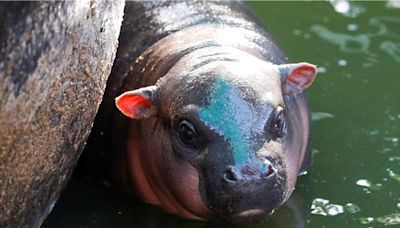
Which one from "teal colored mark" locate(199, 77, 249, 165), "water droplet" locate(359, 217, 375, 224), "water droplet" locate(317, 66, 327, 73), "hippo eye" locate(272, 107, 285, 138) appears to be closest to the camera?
"teal colored mark" locate(199, 77, 249, 165)

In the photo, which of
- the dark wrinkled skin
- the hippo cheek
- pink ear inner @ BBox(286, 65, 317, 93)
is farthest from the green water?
the dark wrinkled skin

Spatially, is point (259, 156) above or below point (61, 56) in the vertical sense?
below

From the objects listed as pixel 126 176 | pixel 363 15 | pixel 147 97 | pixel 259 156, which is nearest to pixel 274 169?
pixel 259 156

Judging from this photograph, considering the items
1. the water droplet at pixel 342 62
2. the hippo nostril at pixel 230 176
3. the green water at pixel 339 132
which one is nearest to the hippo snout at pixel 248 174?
the hippo nostril at pixel 230 176

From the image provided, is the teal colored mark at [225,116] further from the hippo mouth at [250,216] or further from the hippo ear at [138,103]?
the hippo ear at [138,103]

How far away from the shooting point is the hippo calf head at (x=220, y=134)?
471 cm

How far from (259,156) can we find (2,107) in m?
1.33

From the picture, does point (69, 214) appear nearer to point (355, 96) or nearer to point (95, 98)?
point (95, 98)

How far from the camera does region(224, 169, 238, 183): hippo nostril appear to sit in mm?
4652

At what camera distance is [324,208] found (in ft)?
17.9

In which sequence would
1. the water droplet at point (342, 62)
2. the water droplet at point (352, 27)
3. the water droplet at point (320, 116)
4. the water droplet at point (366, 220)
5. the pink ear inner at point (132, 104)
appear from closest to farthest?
the pink ear inner at point (132, 104) < the water droplet at point (366, 220) < the water droplet at point (320, 116) < the water droplet at point (342, 62) < the water droplet at point (352, 27)

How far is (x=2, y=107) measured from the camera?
13.4 feet

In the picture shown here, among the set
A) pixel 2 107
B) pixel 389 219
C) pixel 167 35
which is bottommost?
pixel 389 219

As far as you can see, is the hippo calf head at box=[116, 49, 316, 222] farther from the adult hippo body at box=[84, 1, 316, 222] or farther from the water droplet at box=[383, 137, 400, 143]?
the water droplet at box=[383, 137, 400, 143]
